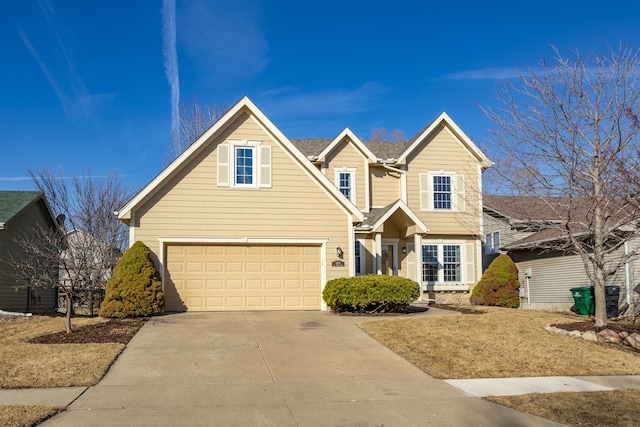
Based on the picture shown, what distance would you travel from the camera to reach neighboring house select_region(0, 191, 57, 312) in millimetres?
19641

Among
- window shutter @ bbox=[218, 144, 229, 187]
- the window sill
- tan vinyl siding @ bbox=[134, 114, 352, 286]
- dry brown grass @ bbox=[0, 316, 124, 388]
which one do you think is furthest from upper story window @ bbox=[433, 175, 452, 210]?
dry brown grass @ bbox=[0, 316, 124, 388]

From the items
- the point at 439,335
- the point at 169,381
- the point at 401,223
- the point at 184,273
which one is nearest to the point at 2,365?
the point at 169,381

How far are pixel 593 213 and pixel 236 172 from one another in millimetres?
10147

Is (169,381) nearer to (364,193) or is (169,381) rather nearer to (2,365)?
(2,365)

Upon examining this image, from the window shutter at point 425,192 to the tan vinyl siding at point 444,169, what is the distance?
129mm

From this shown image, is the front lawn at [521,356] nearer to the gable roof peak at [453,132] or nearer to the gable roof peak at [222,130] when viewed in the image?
the gable roof peak at [222,130]

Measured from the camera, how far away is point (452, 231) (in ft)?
76.0

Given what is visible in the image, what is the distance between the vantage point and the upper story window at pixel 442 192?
2336cm

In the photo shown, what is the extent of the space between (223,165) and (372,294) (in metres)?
6.07

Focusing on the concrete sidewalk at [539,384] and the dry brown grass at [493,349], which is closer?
the concrete sidewalk at [539,384]

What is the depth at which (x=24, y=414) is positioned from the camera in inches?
282

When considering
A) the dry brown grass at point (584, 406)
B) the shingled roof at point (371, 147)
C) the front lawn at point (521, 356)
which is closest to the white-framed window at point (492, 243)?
the shingled roof at point (371, 147)

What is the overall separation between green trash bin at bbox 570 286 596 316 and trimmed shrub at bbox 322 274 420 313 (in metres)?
6.10

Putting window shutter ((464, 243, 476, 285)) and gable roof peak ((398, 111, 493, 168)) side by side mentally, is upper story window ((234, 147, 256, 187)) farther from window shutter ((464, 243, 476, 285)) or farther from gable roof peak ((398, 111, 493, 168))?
window shutter ((464, 243, 476, 285))
